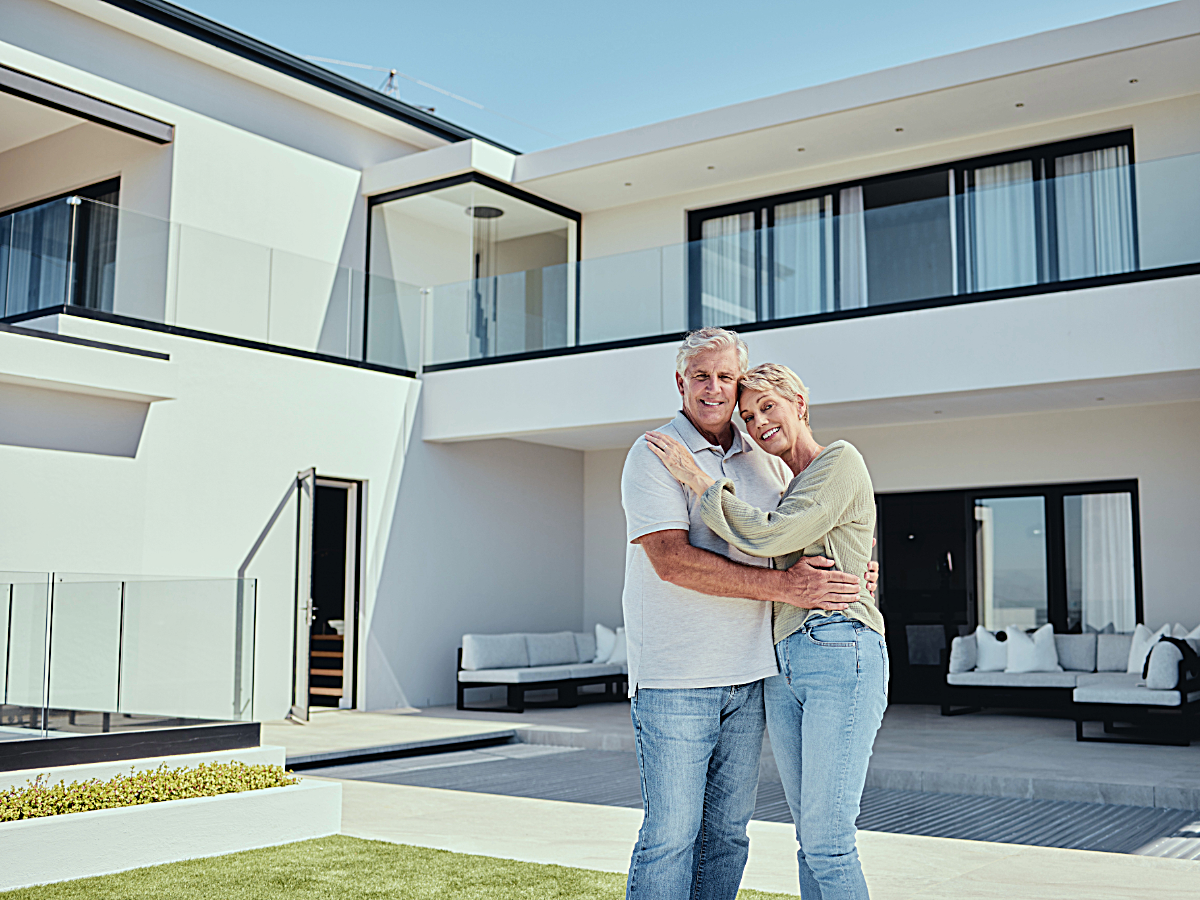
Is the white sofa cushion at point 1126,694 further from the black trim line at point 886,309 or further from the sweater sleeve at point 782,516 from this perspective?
the sweater sleeve at point 782,516

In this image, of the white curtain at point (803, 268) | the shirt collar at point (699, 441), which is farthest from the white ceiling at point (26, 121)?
the shirt collar at point (699, 441)

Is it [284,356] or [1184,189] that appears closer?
[1184,189]

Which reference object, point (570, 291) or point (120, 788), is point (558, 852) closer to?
point (120, 788)

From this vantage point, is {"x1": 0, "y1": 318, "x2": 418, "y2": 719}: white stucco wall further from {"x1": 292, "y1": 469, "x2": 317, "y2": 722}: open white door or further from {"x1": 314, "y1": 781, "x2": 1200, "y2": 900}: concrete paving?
{"x1": 314, "y1": 781, "x2": 1200, "y2": 900}: concrete paving

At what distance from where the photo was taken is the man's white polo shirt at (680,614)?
8.42 ft

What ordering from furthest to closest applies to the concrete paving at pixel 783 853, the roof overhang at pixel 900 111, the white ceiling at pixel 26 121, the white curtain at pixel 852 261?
1. the white ceiling at pixel 26 121
2. the white curtain at pixel 852 261
3. the roof overhang at pixel 900 111
4. the concrete paving at pixel 783 853

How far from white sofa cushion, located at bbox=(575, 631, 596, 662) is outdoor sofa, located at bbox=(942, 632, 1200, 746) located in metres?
3.77

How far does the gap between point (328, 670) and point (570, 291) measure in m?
4.60

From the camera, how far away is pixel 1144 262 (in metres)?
8.44

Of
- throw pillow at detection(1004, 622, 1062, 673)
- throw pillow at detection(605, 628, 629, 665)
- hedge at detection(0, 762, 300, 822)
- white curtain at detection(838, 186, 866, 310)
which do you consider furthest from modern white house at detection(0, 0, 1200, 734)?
hedge at detection(0, 762, 300, 822)

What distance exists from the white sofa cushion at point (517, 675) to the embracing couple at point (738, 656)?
849cm

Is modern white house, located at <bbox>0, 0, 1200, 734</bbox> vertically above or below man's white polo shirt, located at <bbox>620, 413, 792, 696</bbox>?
above

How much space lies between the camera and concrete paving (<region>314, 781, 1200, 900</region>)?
4430mm

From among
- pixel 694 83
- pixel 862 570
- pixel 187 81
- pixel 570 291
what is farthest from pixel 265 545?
pixel 694 83
